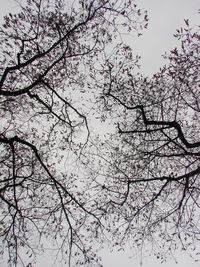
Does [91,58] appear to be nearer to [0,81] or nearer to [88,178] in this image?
[0,81]

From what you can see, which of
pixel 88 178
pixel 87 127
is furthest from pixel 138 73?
pixel 88 178

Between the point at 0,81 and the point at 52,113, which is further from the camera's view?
the point at 52,113

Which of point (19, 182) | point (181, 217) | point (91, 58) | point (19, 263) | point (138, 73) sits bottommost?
point (19, 263)

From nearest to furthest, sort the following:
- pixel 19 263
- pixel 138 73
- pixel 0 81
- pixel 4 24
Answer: pixel 0 81 → pixel 19 263 → pixel 4 24 → pixel 138 73

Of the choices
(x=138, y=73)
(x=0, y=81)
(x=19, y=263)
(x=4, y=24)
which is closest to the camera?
(x=0, y=81)

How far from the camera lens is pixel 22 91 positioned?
9391mm

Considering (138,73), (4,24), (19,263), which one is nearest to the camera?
(19,263)

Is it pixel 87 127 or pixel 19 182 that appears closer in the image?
pixel 19 182

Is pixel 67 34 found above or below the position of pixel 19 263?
above

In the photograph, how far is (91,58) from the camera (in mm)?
11430

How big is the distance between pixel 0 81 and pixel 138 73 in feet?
16.9

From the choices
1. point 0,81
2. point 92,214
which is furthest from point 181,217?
point 0,81

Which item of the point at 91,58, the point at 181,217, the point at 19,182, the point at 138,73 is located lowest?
the point at 181,217

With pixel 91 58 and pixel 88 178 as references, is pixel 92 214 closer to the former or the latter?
pixel 88 178
